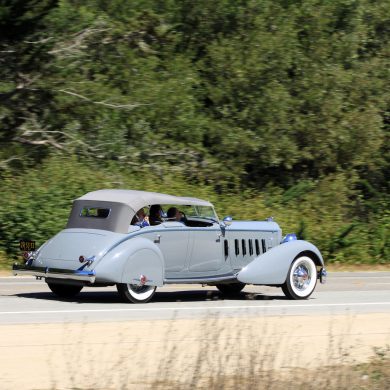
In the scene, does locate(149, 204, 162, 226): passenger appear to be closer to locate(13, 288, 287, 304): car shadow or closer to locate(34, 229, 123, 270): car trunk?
locate(34, 229, 123, 270): car trunk

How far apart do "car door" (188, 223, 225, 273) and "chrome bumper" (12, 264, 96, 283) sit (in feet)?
5.95

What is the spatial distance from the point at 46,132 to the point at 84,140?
1125 millimetres

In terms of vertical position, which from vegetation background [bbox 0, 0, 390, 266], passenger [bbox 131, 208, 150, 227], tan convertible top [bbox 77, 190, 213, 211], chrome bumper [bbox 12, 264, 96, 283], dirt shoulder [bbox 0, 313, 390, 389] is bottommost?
dirt shoulder [bbox 0, 313, 390, 389]

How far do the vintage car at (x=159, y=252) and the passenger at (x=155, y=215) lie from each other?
0.11ft

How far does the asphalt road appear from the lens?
1214 centimetres

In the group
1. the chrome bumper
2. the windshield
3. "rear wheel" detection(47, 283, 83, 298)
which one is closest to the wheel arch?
the windshield

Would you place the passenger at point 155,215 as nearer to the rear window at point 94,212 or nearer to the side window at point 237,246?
the rear window at point 94,212

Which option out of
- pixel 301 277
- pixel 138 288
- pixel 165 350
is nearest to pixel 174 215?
pixel 138 288

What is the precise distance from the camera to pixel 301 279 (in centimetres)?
1528

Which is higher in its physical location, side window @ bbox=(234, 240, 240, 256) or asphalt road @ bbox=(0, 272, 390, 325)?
side window @ bbox=(234, 240, 240, 256)

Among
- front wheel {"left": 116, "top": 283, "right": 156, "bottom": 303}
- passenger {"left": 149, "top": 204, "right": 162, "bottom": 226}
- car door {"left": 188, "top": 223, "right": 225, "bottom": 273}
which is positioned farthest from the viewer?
car door {"left": 188, "top": 223, "right": 225, "bottom": 273}

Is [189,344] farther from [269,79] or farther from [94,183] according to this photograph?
[269,79]

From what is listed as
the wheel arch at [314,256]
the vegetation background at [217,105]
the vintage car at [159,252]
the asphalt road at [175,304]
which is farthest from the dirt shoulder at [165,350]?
the vegetation background at [217,105]

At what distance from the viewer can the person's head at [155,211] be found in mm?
14166
